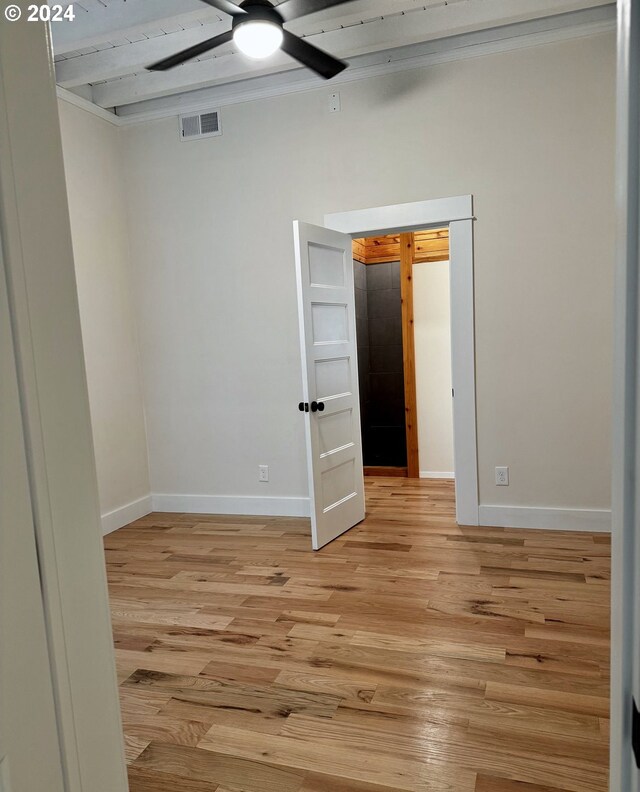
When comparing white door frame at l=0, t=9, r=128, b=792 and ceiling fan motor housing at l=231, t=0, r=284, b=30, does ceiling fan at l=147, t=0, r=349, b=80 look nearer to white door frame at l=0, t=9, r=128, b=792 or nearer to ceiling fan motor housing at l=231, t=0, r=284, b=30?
ceiling fan motor housing at l=231, t=0, r=284, b=30

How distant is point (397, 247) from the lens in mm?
5855

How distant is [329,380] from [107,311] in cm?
187

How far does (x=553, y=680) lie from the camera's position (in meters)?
2.17

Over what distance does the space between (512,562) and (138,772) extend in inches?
89.4

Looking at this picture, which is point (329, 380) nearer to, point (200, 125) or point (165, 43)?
point (200, 125)

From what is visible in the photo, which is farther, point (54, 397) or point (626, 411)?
point (54, 397)

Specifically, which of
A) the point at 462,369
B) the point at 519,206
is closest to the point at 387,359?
the point at 462,369

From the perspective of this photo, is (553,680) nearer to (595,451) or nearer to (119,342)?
(595,451)

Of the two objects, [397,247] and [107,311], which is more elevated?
[397,247]

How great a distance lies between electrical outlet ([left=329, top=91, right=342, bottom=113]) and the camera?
3979 mm

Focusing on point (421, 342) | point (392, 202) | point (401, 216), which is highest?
point (392, 202)

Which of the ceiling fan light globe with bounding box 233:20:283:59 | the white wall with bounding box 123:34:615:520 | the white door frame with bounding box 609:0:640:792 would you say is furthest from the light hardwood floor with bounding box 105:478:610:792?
the ceiling fan light globe with bounding box 233:20:283:59

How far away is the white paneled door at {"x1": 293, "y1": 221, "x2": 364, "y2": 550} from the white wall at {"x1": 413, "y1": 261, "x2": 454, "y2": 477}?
155 cm

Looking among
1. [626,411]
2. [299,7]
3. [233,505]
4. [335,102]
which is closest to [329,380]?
[233,505]
